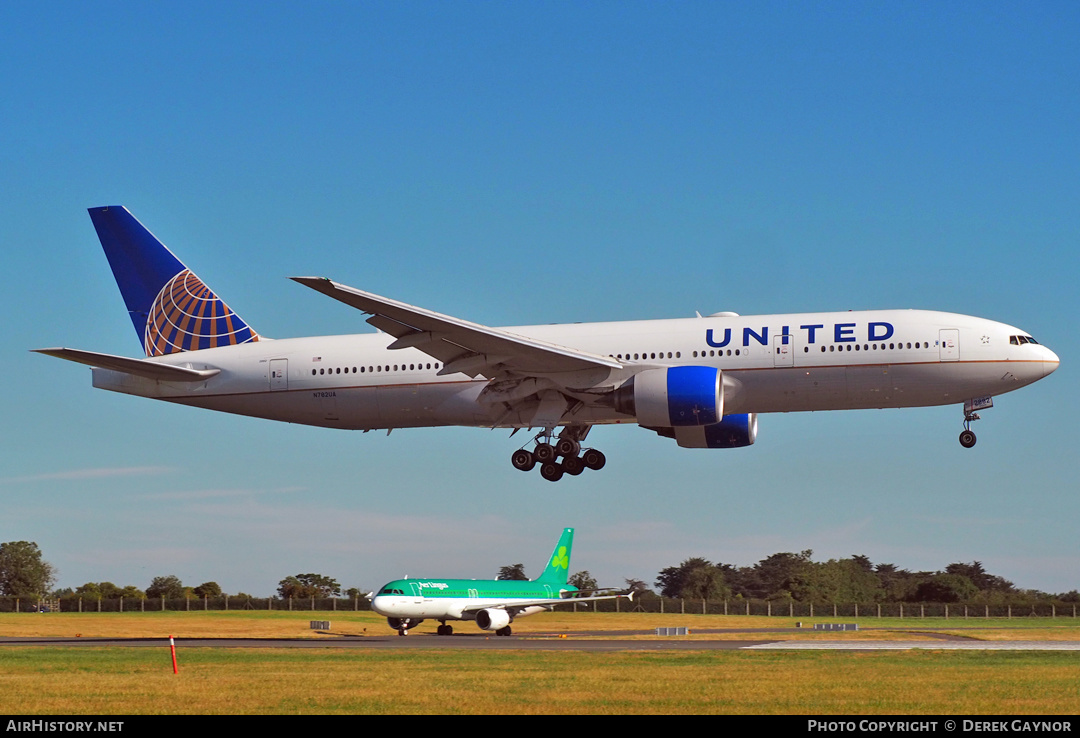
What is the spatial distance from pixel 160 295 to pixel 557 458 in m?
17.4

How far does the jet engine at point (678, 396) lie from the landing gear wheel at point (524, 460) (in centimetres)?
469

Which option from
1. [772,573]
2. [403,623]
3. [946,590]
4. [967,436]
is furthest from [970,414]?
[772,573]

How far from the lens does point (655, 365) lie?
37.2 meters

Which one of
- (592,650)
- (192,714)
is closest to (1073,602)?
(592,650)

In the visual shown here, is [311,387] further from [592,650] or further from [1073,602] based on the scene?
[1073,602]

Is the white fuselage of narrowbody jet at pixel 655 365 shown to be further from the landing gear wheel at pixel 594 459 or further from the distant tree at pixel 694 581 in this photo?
the distant tree at pixel 694 581

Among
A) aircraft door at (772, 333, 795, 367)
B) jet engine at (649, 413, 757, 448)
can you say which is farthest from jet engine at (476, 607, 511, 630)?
aircraft door at (772, 333, 795, 367)

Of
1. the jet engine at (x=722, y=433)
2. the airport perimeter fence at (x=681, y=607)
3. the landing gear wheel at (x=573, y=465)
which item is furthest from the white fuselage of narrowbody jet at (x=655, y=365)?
the airport perimeter fence at (x=681, y=607)

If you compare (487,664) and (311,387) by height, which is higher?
(311,387)

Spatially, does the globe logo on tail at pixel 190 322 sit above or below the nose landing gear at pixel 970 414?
above

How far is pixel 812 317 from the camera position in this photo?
36219 millimetres

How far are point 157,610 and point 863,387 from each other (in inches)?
2554

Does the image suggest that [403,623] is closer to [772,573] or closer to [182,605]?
[182,605]

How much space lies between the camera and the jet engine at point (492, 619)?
58.0 meters
